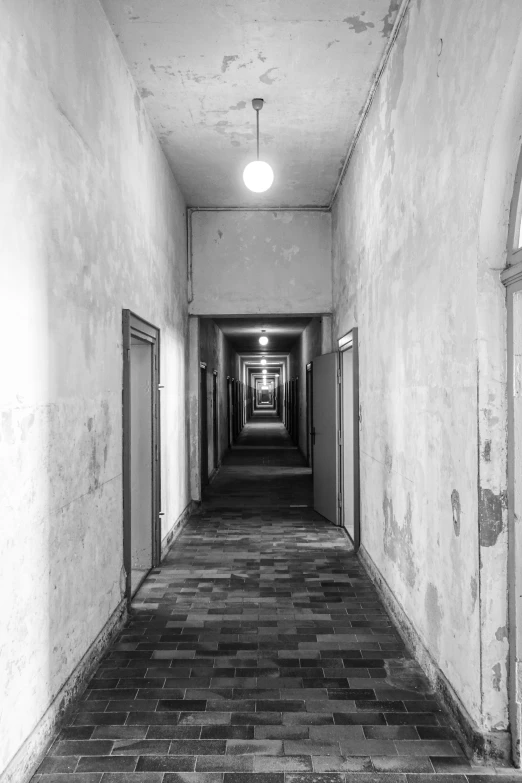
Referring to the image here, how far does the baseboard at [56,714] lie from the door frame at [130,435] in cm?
54

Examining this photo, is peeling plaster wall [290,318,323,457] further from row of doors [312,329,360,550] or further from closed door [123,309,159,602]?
closed door [123,309,159,602]

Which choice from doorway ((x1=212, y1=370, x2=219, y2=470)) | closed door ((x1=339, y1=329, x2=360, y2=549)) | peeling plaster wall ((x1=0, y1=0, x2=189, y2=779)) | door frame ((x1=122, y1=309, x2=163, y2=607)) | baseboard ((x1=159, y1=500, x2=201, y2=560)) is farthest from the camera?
doorway ((x1=212, y1=370, x2=219, y2=470))

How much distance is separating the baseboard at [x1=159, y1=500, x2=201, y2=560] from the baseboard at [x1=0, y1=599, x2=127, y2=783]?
184 cm

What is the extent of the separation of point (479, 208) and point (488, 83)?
1.55 feet

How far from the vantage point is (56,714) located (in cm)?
259

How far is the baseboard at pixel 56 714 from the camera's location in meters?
2.22

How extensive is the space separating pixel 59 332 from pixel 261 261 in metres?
5.00

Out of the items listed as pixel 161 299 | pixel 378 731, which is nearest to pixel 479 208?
pixel 378 731

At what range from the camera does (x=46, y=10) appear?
8.46 ft

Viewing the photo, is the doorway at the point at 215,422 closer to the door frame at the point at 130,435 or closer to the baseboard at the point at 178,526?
the baseboard at the point at 178,526

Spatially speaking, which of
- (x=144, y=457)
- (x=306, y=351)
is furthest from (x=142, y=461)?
(x=306, y=351)

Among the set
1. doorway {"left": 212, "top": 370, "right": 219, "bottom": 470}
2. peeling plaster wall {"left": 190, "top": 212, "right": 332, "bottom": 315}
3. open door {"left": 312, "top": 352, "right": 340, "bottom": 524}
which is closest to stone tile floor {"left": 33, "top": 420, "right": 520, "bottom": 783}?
open door {"left": 312, "top": 352, "right": 340, "bottom": 524}

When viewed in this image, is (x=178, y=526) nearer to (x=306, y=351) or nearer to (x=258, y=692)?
(x=258, y=692)

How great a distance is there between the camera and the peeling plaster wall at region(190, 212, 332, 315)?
24.2 feet
